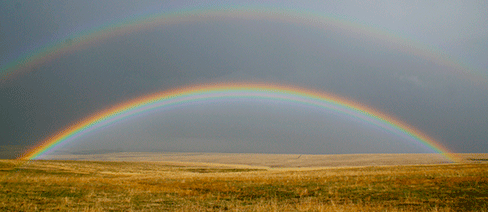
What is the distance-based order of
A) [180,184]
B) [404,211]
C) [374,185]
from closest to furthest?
[404,211], [374,185], [180,184]

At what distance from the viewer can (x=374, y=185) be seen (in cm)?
2452

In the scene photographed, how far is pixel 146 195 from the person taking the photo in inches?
903

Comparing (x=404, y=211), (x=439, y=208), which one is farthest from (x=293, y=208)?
(x=439, y=208)

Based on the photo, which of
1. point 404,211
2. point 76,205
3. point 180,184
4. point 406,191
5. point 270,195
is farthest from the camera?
point 180,184

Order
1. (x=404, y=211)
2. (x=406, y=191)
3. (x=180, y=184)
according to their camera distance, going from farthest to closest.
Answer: (x=180, y=184)
(x=406, y=191)
(x=404, y=211)

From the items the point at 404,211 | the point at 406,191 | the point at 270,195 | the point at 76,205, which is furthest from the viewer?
the point at 270,195

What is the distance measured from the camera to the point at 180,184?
101 ft

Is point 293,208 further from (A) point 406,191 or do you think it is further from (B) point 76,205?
(B) point 76,205

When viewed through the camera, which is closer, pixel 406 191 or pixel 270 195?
pixel 406 191

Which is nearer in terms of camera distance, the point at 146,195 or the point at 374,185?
the point at 146,195

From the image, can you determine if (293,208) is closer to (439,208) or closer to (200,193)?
(439,208)

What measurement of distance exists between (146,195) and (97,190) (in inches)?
178

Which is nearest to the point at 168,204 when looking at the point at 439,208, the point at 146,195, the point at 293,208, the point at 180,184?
the point at 146,195

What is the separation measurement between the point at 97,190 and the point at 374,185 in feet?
64.7
